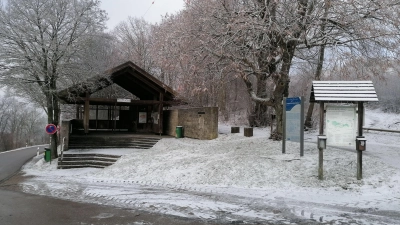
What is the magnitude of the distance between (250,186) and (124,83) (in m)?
18.2

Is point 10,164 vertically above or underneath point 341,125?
underneath

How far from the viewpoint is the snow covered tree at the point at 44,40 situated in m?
16.1

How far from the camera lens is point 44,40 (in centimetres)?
1638

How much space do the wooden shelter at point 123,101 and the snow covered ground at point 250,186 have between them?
6.52m

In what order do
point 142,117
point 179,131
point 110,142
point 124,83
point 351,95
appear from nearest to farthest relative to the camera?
point 351,95 < point 110,142 < point 179,131 < point 124,83 < point 142,117

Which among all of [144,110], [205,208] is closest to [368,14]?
[205,208]

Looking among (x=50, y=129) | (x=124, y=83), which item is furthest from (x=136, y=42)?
(x=50, y=129)

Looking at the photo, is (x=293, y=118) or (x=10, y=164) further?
(x=10, y=164)

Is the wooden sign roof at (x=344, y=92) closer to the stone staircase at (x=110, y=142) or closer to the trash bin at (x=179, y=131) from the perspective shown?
the stone staircase at (x=110, y=142)

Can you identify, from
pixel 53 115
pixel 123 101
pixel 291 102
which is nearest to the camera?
pixel 291 102

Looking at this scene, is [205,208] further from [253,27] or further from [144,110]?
[144,110]

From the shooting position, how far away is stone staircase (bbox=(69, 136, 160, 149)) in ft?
62.3

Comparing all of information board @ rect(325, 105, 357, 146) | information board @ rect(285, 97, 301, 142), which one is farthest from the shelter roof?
information board @ rect(325, 105, 357, 146)

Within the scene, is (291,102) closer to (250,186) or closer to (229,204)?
(250,186)
